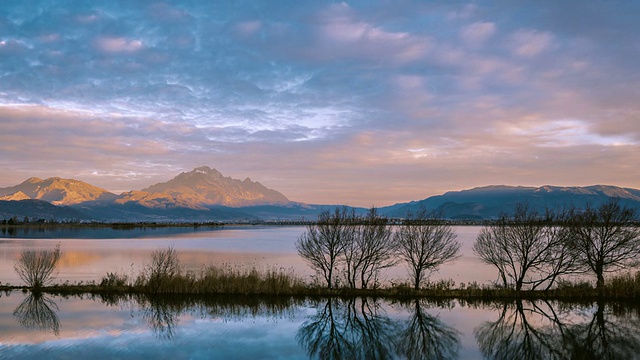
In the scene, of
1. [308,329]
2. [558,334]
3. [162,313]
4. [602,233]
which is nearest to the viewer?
[558,334]

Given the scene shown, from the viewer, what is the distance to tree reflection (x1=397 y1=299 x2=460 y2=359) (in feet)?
62.0

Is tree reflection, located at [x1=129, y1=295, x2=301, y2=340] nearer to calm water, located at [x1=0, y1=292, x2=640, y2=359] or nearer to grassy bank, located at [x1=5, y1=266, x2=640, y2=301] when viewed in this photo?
calm water, located at [x1=0, y1=292, x2=640, y2=359]

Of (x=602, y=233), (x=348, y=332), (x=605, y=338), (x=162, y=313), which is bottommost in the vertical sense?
(x=348, y=332)

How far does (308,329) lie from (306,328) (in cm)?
20

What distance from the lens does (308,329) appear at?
2264 cm

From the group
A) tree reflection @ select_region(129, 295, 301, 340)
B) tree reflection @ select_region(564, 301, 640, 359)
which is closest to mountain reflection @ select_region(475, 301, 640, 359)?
tree reflection @ select_region(564, 301, 640, 359)

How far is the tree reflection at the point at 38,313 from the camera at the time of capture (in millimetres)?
21953

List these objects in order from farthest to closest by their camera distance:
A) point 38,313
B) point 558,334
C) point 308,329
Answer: point 38,313, point 308,329, point 558,334

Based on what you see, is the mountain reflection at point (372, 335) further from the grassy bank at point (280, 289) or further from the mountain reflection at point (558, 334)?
the grassy bank at point (280, 289)

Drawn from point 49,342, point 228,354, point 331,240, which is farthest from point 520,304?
point 49,342

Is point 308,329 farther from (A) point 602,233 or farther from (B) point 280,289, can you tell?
(A) point 602,233

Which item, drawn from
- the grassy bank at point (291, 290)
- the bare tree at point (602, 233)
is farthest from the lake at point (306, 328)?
the bare tree at point (602, 233)

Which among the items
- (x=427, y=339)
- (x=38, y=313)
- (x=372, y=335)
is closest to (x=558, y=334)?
(x=427, y=339)

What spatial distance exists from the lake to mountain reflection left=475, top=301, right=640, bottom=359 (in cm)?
5
